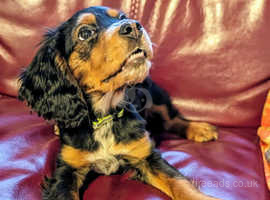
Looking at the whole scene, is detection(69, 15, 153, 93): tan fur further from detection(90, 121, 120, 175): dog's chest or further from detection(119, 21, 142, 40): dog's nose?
detection(90, 121, 120, 175): dog's chest

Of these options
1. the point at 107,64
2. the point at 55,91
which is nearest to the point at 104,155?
the point at 55,91

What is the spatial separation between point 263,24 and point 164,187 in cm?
118

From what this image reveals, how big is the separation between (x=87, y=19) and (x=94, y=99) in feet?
1.43

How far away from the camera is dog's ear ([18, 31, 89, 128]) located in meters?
1.68

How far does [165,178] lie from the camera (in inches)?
65.8

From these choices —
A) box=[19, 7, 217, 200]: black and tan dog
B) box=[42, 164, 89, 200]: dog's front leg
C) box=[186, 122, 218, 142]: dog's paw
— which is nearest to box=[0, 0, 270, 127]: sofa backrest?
box=[186, 122, 218, 142]: dog's paw

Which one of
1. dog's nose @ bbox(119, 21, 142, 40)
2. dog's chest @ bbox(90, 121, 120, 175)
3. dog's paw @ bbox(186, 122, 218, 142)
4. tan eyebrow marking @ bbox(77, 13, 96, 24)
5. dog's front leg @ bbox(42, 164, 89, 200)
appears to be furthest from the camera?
dog's paw @ bbox(186, 122, 218, 142)

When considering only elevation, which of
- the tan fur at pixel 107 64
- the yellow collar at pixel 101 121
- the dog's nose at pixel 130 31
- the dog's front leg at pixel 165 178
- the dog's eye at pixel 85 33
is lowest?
the dog's front leg at pixel 165 178

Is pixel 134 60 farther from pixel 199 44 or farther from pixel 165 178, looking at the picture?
pixel 199 44

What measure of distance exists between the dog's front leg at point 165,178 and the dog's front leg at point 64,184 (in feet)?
1.00

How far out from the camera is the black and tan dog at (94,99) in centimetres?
154

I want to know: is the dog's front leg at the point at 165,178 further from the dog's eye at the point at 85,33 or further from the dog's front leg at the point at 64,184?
the dog's eye at the point at 85,33

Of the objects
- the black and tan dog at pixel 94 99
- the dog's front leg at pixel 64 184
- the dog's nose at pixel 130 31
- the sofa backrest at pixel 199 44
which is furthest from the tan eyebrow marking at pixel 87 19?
the dog's front leg at pixel 64 184

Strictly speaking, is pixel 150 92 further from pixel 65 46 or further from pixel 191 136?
pixel 65 46
